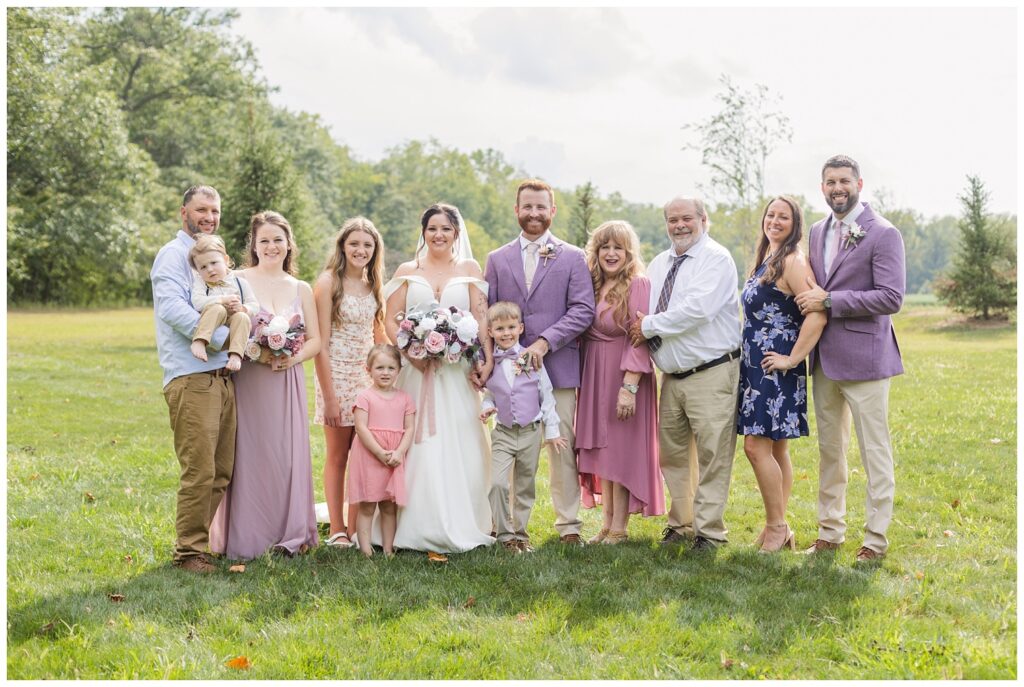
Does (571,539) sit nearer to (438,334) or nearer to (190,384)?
(438,334)

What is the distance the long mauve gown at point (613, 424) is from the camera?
23.2 ft

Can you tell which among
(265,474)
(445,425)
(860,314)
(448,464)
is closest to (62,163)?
(265,474)

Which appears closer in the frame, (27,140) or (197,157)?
(27,140)

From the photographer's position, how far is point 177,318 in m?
6.18

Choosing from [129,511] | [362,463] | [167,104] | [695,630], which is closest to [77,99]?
[167,104]

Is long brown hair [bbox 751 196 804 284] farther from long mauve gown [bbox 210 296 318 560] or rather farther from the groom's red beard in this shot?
long mauve gown [bbox 210 296 318 560]

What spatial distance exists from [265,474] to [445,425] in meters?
1.37

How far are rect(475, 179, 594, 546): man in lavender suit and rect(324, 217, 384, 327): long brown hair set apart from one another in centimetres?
88

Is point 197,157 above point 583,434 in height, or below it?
A: above

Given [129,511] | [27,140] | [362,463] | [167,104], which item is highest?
[167,104]

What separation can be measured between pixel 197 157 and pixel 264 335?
48880 mm

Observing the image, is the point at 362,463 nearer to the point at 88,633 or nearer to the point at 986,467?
the point at 88,633

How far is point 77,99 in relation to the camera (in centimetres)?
3081

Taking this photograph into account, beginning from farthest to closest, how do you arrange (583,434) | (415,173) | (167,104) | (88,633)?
(415,173), (167,104), (583,434), (88,633)
